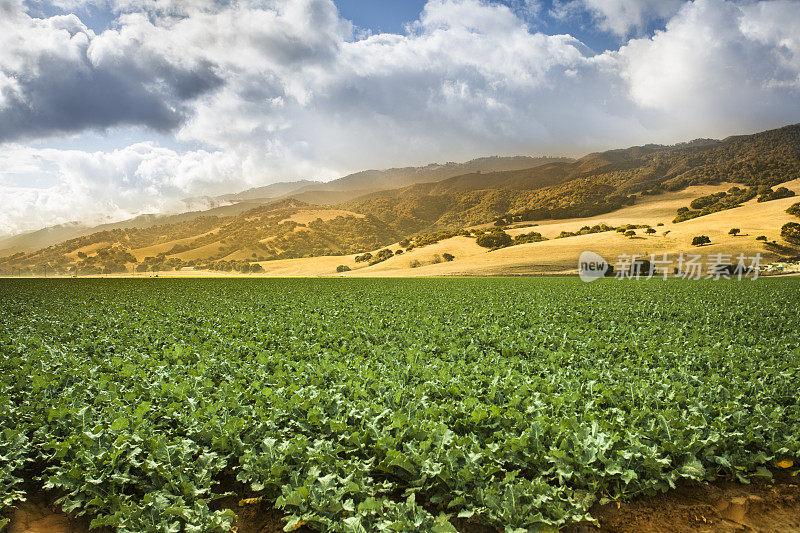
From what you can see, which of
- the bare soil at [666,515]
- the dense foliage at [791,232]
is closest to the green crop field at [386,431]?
the bare soil at [666,515]

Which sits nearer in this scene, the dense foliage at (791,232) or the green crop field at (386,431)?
the green crop field at (386,431)

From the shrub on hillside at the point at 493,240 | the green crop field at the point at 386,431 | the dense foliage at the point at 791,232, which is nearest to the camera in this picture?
the green crop field at the point at 386,431

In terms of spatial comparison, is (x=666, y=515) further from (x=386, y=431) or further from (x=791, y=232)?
(x=791, y=232)

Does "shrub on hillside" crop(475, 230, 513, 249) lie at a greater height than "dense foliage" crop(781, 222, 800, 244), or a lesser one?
greater

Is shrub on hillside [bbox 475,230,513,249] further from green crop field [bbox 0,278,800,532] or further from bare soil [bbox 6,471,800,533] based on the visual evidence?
bare soil [bbox 6,471,800,533]

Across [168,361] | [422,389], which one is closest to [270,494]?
[422,389]

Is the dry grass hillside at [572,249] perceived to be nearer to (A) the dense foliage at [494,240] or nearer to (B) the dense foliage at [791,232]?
(B) the dense foliage at [791,232]

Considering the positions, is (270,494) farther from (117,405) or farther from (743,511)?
(743,511)

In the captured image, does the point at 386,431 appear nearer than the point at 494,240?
Yes

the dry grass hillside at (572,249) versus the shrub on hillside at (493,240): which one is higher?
the shrub on hillside at (493,240)

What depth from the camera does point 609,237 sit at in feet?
291

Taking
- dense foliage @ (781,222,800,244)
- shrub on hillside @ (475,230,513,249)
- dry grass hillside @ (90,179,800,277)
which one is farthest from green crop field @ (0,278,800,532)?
shrub on hillside @ (475,230,513,249)

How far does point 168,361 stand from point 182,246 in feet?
679

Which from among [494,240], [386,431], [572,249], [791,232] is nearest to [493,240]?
[494,240]
